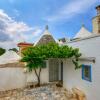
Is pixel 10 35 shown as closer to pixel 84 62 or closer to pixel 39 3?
pixel 39 3

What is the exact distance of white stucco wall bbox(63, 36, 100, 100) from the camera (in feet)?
27.9

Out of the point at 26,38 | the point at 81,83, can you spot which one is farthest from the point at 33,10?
the point at 81,83

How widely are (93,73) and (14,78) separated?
22.5 feet

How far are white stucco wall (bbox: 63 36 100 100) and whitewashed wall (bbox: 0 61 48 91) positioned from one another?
380cm

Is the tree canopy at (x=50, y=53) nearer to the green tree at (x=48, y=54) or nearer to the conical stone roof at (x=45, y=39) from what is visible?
the green tree at (x=48, y=54)

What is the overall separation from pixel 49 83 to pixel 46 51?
4.06 meters

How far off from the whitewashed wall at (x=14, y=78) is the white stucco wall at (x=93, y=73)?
3.80 metres

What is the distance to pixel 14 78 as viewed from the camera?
12492 mm

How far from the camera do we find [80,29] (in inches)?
800

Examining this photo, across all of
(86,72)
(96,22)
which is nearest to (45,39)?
(86,72)

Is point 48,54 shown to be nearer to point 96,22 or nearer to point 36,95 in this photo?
point 36,95

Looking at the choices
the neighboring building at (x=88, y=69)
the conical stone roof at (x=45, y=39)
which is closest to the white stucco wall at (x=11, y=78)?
the conical stone roof at (x=45, y=39)

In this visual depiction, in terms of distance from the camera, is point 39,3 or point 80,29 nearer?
point 39,3

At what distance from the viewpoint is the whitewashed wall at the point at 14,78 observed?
12.1m
